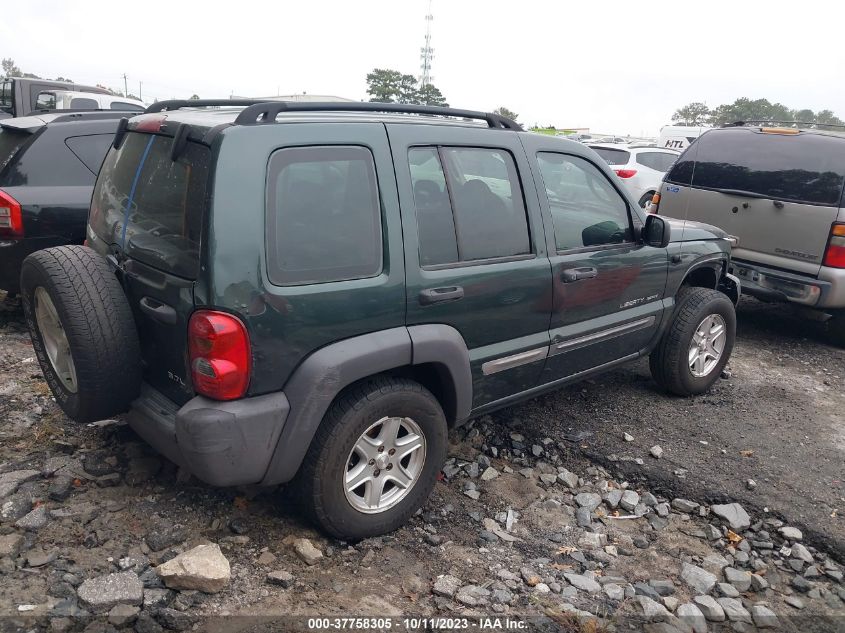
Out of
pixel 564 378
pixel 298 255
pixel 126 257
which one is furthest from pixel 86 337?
pixel 564 378

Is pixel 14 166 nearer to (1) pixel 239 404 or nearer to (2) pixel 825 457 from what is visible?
(1) pixel 239 404

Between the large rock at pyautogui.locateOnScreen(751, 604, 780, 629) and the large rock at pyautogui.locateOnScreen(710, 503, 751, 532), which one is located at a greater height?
the large rock at pyautogui.locateOnScreen(710, 503, 751, 532)

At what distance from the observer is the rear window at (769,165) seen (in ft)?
18.4

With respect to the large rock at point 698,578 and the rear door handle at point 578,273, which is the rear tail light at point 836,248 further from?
the large rock at point 698,578

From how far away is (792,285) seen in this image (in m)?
5.74

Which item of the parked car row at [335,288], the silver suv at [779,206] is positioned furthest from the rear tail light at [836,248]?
the parked car row at [335,288]

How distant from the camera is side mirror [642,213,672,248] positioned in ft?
13.1

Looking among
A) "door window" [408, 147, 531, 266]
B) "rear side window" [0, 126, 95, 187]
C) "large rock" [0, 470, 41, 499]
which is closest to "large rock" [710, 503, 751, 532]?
"door window" [408, 147, 531, 266]

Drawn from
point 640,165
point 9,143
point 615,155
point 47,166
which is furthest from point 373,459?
point 615,155

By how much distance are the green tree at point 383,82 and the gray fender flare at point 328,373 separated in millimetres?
44771

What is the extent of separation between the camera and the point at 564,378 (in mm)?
3869

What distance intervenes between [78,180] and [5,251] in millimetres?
749

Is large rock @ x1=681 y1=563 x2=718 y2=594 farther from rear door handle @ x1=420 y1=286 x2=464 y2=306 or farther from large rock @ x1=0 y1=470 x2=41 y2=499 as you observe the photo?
large rock @ x1=0 y1=470 x2=41 y2=499

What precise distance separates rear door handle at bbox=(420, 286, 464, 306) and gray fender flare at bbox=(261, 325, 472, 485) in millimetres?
121
